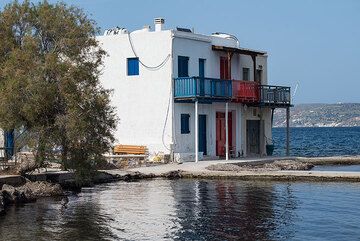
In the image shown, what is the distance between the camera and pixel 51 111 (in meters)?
25.9

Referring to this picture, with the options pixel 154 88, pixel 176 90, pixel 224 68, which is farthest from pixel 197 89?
pixel 224 68

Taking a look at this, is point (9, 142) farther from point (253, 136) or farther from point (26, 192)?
point (253, 136)

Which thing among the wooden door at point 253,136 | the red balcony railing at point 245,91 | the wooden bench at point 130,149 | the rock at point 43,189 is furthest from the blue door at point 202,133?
the rock at point 43,189

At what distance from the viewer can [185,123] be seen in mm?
38875

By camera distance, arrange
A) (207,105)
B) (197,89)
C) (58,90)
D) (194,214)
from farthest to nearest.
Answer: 1. (207,105)
2. (197,89)
3. (58,90)
4. (194,214)

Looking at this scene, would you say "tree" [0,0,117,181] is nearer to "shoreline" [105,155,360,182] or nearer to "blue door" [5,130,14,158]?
"blue door" [5,130,14,158]

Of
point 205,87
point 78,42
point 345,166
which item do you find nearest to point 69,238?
point 78,42

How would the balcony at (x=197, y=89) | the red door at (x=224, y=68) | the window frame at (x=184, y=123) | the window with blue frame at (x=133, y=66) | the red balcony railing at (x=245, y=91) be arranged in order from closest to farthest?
the balcony at (x=197, y=89)
the window frame at (x=184, y=123)
the window with blue frame at (x=133, y=66)
the red balcony railing at (x=245, y=91)
the red door at (x=224, y=68)

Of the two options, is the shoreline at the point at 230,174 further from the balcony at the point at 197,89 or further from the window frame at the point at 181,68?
the window frame at the point at 181,68

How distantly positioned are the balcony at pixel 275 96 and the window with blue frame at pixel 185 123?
6070 millimetres

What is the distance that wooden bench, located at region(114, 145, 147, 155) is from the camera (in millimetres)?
38000

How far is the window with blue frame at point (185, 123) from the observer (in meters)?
38.7

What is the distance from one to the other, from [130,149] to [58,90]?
13045 mm

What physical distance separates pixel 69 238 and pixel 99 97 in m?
9.73
